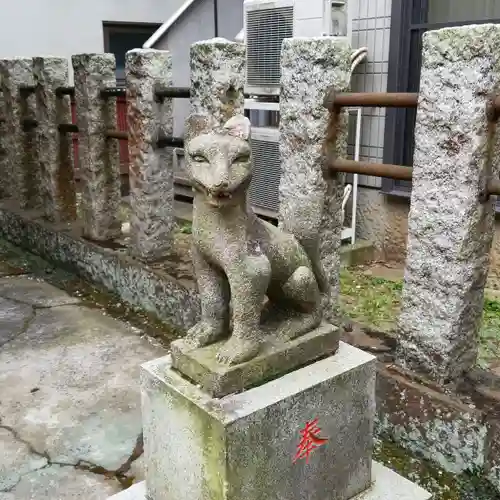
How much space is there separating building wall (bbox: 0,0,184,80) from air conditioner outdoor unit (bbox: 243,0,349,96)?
3.57 metres

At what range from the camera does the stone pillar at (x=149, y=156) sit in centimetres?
402

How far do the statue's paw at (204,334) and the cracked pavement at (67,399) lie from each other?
0.94 meters

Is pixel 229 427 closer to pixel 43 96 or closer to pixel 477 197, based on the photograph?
pixel 477 197

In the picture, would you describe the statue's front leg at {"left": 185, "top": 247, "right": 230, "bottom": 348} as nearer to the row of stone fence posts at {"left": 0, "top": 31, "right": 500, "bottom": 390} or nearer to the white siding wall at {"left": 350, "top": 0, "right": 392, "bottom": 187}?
the row of stone fence posts at {"left": 0, "top": 31, "right": 500, "bottom": 390}

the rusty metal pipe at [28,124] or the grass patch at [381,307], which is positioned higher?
the rusty metal pipe at [28,124]

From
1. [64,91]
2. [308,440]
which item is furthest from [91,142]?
[308,440]

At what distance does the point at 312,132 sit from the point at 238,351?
51.5 inches

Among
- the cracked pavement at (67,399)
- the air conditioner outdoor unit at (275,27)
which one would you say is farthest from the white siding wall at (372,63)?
the cracked pavement at (67,399)

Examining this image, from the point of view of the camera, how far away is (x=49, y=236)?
5.31 metres

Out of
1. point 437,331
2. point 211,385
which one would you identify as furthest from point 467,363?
point 211,385

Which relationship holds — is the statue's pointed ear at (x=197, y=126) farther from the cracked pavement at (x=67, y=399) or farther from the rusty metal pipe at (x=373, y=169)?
the cracked pavement at (x=67, y=399)

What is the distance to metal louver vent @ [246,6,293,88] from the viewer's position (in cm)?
495

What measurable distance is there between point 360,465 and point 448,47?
1.58 meters

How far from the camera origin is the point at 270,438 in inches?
77.9
